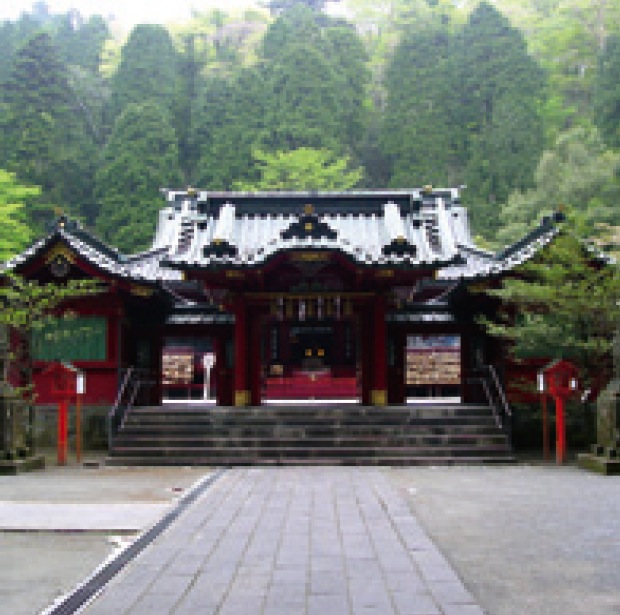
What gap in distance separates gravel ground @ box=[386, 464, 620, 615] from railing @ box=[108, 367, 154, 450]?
20.7 feet

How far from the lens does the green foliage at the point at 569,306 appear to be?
45.5ft

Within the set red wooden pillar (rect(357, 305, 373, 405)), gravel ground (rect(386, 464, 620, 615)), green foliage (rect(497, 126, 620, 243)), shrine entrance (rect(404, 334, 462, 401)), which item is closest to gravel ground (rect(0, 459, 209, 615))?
gravel ground (rect(386, 464, 620, 615))

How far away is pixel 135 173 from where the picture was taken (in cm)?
4512

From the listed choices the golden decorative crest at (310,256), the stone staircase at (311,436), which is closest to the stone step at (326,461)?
the stone staircase at (311,436)

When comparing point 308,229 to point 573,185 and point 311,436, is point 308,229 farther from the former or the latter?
point 573,185

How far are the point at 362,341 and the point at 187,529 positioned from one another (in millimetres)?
10030

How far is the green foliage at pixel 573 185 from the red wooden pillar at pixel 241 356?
2165cm

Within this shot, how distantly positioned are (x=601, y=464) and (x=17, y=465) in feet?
35.5

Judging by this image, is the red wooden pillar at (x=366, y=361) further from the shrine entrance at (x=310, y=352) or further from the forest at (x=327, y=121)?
the forest at (x=327, y=121)

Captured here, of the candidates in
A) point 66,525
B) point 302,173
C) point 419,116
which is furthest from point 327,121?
point 66,525

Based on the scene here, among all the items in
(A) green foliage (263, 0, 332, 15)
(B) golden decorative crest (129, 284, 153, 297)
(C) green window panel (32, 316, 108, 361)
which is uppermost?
(A) green foliage (263, 0, 332, 15)

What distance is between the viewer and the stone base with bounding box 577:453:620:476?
12.2 meters

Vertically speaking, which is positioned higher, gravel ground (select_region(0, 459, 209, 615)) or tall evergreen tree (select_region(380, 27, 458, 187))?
tall evergreen tree (select_region(380, 27, 458, 187))

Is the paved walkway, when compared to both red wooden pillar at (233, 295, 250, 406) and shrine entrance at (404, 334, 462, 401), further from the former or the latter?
shrine entrance at (404, 334, 462, 401)
